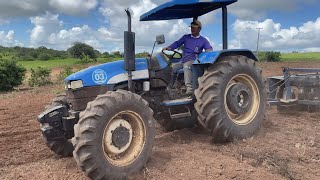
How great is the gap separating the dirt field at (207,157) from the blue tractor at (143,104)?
0.90ft

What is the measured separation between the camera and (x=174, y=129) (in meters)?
7.37

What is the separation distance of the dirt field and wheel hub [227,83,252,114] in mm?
532

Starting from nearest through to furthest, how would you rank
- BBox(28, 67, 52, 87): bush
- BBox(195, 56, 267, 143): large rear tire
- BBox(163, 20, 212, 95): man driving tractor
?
BBox(195, 56, 267, 143): large rear tire → BBox(163, 20, 212, 95): man driving tractor → BBox(28, 67, 52, 87): bush

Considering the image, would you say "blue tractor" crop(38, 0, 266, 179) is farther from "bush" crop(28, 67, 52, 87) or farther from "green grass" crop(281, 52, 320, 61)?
"green grass" crop(281, 52, 320, 61)

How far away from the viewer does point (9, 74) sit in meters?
20.6

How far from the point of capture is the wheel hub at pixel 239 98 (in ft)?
22.0

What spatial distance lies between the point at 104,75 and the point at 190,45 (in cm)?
180

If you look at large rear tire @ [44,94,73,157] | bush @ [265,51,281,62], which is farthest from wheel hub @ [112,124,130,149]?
bush @ [265,51,281,62]

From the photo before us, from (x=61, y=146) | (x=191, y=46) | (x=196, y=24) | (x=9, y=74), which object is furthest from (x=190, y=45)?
(x=9, y=74)

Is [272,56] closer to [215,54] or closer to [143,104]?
[215,54]

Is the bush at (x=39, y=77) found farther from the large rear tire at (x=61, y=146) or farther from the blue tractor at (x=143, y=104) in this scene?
the large rear tire at (x=61, y=146)

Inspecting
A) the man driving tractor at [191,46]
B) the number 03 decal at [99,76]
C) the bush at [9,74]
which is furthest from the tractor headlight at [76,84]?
the bush at [9,74]

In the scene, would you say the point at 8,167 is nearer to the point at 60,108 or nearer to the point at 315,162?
the point at 60,108

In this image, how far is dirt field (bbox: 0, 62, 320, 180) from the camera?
17.2ft
